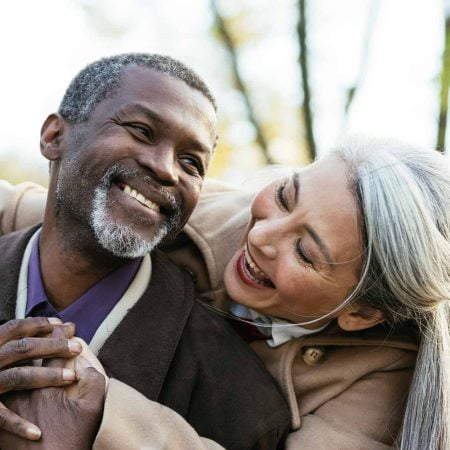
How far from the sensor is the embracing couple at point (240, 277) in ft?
6.88

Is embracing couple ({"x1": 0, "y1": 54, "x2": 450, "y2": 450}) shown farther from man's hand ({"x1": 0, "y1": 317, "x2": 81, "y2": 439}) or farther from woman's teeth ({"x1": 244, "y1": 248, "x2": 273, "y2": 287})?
man's hand ({"x1": 0, "y1": 317, "x2": 81, "y2": 439})

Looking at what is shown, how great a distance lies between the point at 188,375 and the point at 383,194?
2.98ft

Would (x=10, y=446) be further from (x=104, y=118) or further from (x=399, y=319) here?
(x=399, y=319)

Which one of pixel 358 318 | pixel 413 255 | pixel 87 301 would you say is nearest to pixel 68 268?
pixel 87 301

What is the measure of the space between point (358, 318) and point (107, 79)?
4.22 ft

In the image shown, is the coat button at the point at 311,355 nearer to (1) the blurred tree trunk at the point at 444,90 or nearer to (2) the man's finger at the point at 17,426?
(2) the man's finger at the point at 17,426

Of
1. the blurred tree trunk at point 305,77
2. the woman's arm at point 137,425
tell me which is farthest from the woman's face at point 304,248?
the blurred tree trunk at point 305,77

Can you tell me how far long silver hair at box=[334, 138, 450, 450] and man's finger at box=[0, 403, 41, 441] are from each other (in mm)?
1158

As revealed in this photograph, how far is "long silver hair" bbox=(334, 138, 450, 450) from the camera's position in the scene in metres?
2.11

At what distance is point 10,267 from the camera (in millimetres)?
2248

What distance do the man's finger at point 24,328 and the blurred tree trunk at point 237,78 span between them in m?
4.73

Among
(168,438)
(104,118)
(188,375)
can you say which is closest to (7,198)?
(104,118)

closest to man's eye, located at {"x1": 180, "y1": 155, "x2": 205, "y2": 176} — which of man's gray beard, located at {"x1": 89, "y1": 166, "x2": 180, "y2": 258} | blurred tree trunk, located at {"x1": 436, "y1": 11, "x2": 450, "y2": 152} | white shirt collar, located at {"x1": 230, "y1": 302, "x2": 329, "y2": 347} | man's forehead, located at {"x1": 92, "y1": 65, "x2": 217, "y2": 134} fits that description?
man's forehead, located at {"x1": 92, "y1": 65, "x2": 217, "y2": 134}

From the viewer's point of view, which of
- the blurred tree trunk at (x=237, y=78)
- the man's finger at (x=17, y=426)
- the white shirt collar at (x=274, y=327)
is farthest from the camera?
the blurred tree trunk at (x=237, y=78)
